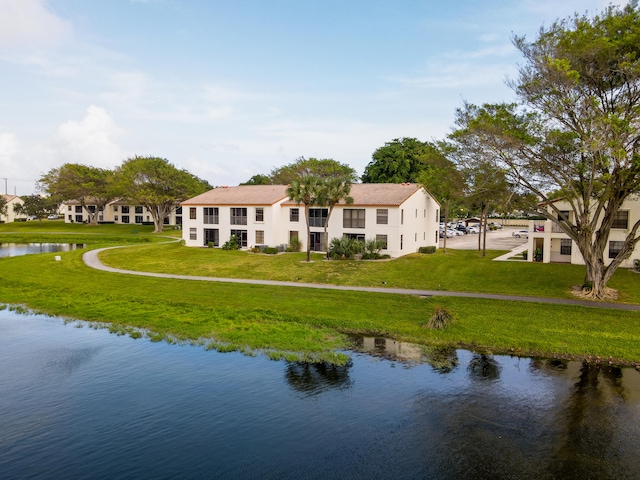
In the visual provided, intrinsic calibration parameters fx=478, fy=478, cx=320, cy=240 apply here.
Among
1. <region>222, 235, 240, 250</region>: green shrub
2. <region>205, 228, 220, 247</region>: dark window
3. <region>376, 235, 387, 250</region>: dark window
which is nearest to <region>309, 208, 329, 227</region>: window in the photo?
<region>376, 235, 387, 250</region>: dark window

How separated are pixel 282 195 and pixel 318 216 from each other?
221 inches

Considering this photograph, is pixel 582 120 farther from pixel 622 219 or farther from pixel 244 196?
pixel 244 196

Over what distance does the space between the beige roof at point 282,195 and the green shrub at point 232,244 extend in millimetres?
3985

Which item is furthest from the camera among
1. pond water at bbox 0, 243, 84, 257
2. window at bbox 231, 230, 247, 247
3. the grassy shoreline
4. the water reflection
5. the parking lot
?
the parking lot

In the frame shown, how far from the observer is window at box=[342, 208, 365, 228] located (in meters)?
47.6

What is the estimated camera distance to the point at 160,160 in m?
86.6

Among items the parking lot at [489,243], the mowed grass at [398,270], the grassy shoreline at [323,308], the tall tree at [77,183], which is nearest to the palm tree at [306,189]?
the mowed grass at [398,270]

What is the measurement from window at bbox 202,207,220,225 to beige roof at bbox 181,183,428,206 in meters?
0.76

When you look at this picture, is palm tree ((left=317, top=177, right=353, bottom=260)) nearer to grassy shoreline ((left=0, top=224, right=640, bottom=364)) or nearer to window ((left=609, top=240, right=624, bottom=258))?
grassy shoreline ((left=0, top=224, right=640, bottom=364))

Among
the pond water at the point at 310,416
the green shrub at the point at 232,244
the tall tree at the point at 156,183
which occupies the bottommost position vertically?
the pond water at the point at 310,416

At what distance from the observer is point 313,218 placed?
50531 millimetres

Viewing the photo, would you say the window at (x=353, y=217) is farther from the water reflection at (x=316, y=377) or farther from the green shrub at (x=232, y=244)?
the water reflection at (x=316, y=377)

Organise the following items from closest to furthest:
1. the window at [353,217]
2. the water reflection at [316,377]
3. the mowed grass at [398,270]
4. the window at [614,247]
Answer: the water reflection at [316,377] < the mowed grass at [398,270] < the window at [614,247] < the window at [353,217]

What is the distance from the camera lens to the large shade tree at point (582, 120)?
976 inches
